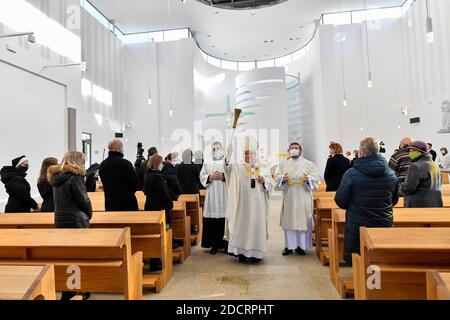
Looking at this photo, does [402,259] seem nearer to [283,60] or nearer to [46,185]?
[46,185]

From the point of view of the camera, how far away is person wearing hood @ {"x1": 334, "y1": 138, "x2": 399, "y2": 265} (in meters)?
2.52

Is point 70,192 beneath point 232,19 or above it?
beneath

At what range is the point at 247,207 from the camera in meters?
3.88

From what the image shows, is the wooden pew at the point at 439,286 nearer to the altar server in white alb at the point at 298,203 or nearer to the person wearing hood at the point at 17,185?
the altar server in white alb at the point at 298,203

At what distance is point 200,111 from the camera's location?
14000 millimetres

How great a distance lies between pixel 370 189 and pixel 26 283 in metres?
2.38

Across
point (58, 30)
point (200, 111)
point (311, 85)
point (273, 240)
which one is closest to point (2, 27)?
point (58, 30)

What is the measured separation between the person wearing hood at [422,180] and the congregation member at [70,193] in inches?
122

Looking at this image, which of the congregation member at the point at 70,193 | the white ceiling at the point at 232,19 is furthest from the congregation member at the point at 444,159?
the congregation member at the point at 70,193

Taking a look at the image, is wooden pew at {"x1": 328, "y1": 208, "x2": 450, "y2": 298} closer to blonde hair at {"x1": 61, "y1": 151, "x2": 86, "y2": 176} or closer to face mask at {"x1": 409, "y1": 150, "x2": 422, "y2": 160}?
face mask at {"x1": 409, "y1": 150, "x2": 422, "y2": 160}

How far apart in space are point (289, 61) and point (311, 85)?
2795mm

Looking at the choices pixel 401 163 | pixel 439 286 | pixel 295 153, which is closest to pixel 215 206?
pixel 295 153

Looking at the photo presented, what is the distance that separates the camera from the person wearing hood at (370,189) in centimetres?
252
